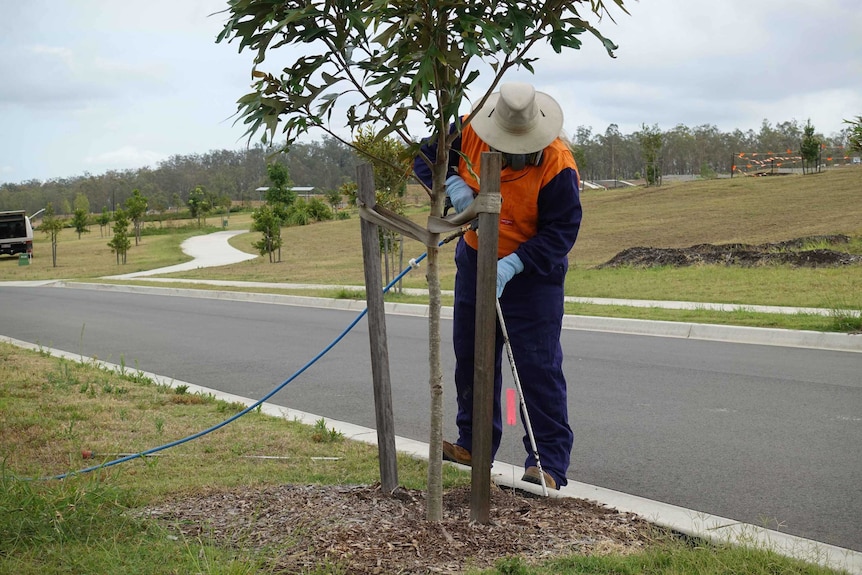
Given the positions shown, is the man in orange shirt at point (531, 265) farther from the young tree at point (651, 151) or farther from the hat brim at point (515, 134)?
the young tree at point (651, 151)

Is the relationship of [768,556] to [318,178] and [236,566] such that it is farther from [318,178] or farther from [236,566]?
[318,178]

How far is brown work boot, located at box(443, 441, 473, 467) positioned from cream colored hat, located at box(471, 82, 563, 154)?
5.52ft

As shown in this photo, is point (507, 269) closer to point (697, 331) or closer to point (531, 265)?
point (531, 265)

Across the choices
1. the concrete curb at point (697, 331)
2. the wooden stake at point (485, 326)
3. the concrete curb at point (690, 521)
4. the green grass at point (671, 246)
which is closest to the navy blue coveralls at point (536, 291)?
the concrete curb at point (690, 521)

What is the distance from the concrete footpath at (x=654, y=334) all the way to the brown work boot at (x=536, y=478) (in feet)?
0.10

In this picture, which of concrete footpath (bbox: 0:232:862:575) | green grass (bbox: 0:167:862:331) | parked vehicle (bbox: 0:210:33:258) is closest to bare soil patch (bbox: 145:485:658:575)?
concrete footpath (bbox: 0:232:862:575)

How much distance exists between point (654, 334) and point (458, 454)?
713 centimetres

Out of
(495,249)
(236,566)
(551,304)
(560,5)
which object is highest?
(560,5)

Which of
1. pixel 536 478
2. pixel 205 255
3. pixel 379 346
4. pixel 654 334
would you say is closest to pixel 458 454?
pixel 536 478

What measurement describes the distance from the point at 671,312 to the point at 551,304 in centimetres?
853

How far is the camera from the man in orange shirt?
14.3 feet

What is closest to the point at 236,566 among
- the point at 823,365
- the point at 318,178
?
the point at 823,365

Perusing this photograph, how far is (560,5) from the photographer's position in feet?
11.7

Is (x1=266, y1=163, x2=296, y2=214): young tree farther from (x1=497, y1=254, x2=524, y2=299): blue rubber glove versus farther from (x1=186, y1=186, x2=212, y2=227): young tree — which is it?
(x1=497, y1=254, x2=524, y2=299): blue rubber glove
